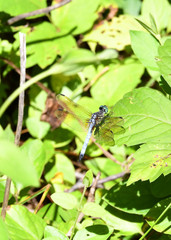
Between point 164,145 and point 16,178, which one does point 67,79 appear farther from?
point 16,178

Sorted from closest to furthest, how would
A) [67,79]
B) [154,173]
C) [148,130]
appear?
[154,173] < [148,130] < [67,79]

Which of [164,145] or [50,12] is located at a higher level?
[50,12]

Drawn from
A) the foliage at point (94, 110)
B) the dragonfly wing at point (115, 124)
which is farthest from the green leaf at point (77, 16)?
the dragonfly wing at point (115, 124)

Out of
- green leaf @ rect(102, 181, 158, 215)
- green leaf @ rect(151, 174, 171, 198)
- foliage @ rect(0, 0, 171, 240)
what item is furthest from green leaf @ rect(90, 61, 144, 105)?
green leaf @ rect(151, 174, 171, 198)

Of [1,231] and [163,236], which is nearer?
[1,231]

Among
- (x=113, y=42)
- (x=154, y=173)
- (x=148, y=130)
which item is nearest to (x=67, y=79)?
(x=113, y=42)
